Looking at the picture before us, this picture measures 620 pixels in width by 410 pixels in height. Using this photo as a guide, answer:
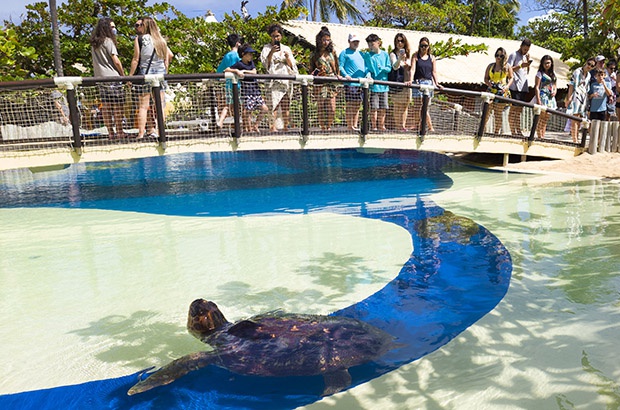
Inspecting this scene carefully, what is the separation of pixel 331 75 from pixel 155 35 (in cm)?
308

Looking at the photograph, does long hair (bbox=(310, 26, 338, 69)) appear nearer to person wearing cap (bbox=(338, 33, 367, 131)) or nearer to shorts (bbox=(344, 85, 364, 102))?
person wearing cap (bbox=(338, 33, 367, 131))

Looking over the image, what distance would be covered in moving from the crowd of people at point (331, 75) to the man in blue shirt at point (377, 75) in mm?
18

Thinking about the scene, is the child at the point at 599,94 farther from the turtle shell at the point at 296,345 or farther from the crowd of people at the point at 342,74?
the turtle shell at the point at 296,345

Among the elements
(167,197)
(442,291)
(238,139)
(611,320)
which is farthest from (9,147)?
(611,320)

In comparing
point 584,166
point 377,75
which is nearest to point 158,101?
point 377,75

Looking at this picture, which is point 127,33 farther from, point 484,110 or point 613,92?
point 613,92

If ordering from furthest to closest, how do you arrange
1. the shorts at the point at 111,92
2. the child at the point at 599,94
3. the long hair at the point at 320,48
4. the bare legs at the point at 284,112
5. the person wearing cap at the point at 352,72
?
1. the child at the point at 599,94
2. the person wearing cap at the point at 352,72
3. the bare legs at the point at 284,112
4. the long hair at the point at 320,48
5. the shorts at the point at 111,92

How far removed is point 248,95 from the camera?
8.34 m

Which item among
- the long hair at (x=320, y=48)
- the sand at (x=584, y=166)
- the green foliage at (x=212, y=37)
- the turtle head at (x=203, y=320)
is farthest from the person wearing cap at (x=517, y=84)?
the turtle head at (x=203, y=320)

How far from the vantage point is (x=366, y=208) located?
8.05 meters

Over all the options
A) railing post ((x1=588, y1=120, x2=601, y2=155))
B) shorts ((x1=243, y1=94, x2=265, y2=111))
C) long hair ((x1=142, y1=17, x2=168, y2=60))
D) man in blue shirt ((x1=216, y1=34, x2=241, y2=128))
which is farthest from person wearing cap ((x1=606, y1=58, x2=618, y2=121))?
long hair ((x1=142, y1=17, x2=168, y2=60))

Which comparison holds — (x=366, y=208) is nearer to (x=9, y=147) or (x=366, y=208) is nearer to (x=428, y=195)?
(x=428, y=195)

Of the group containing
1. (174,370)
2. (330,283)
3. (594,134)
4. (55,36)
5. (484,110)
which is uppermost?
(55,36)

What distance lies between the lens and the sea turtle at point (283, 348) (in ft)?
10.7
